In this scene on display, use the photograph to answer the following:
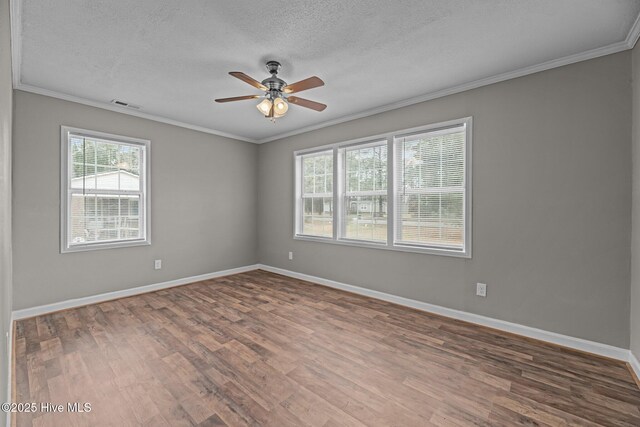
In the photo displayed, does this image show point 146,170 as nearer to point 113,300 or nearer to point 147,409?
point 113,300

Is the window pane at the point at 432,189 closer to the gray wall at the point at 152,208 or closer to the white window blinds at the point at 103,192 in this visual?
the gray wall at the point at 152,208

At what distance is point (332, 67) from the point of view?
2822mm

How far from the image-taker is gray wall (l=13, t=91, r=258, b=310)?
10.7ft

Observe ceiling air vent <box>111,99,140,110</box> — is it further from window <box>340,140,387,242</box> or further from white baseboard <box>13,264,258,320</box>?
window <box>340,140,387,242</box>

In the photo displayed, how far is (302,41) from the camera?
2383mm

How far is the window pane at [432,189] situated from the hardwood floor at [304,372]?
97cm

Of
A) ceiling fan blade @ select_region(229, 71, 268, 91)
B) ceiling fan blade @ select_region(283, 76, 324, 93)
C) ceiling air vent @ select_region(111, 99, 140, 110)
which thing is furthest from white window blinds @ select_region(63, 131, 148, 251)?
ceiling fan blade @ select_region(283, 76, 324, 93)

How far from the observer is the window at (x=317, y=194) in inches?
185

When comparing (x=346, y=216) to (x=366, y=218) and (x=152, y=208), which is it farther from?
(x=152, y=208)

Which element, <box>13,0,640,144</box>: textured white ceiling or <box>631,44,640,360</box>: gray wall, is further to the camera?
<box>631,44,640,360</box>: gray wall

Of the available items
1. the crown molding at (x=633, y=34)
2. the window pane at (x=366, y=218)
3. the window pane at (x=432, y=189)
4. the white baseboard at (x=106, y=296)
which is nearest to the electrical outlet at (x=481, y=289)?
the window pane at (x=432, y=189)

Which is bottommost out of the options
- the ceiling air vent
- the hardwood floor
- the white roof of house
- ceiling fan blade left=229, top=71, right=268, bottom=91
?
the hardwood floor

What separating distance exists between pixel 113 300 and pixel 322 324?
287cm

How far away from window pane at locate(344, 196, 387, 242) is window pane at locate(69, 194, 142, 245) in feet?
10.2
